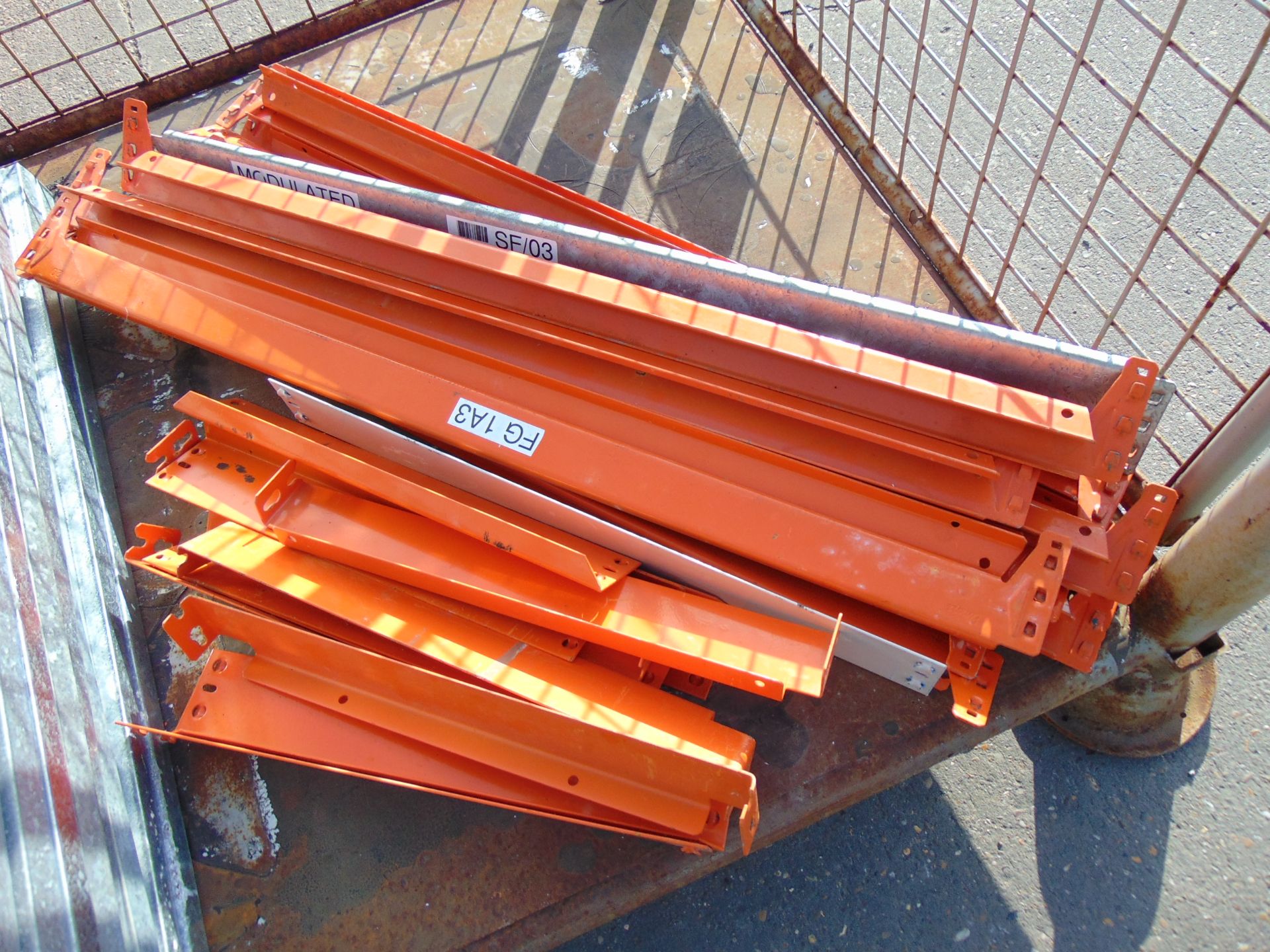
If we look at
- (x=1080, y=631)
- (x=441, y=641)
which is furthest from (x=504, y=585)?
(x=1080, y=631)

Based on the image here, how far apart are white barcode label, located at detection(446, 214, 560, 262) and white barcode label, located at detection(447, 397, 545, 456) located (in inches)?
20.5

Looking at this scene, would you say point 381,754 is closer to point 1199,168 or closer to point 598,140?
point 1199,168

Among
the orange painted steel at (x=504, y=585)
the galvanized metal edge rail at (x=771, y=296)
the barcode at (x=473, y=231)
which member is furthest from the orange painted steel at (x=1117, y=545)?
the barcode at (x=473, y=231)

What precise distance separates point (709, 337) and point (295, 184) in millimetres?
1559

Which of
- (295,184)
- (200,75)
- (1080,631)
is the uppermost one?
(1080,631)

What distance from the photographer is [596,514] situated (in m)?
2.37

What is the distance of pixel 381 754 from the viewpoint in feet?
7.11

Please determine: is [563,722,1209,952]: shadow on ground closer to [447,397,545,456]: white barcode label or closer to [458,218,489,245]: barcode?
[447,397,545,456]: white barcode label

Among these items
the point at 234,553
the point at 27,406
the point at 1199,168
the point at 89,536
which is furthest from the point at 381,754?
the point at 1199,168

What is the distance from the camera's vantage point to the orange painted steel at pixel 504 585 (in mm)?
2061

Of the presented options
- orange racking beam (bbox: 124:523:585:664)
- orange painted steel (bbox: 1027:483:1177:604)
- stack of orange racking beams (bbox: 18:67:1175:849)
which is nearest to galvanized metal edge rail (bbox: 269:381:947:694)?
stack of orange racking beams (bbox: 18:67:1175:849)

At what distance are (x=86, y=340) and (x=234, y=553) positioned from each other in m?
1.52

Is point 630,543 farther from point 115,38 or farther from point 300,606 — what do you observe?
point 115,38

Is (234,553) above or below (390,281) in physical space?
below
